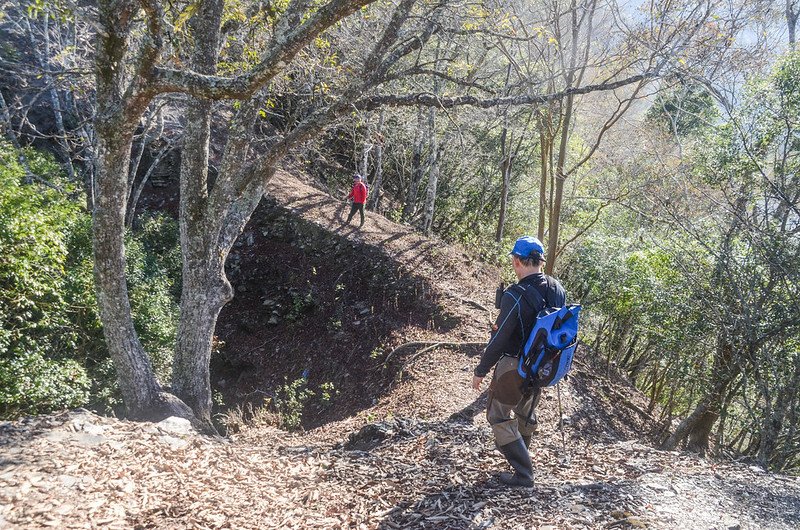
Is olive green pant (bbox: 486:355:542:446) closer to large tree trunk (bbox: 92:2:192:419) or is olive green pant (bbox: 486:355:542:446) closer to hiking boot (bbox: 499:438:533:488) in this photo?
hiking boot (bbox: 499:438:533:488)

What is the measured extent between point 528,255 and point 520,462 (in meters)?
1.54

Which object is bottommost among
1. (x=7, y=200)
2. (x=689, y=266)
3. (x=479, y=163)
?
(x=7, y=200)

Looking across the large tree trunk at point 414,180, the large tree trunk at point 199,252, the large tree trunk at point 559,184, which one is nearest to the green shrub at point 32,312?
the large tree trunk at point 199,252

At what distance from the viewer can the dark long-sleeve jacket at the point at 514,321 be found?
3.46 metres

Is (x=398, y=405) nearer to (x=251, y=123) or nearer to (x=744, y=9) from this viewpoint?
(x=251, y=123)

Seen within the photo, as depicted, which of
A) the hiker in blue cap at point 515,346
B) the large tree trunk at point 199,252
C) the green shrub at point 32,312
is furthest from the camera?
the green shrub at point 32,312

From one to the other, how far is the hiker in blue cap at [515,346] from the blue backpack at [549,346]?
0.09 meters

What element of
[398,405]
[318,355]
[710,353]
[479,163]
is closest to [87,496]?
[398,405]

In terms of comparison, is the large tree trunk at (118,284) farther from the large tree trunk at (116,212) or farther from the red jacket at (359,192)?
the red jacket at (359,192)

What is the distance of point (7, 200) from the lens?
639 centimetres

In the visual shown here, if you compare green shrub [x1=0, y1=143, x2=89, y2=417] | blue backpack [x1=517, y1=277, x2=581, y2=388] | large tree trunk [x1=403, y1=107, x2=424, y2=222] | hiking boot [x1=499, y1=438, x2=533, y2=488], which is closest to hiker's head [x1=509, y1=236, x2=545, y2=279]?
blue backpack [x1=517, y1=277, x2=581, y2=388]

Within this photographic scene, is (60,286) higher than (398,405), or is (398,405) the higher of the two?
(60,286)

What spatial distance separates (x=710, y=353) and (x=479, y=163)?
1020 cm

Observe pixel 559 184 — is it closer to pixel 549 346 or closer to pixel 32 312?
pixel 549 346
